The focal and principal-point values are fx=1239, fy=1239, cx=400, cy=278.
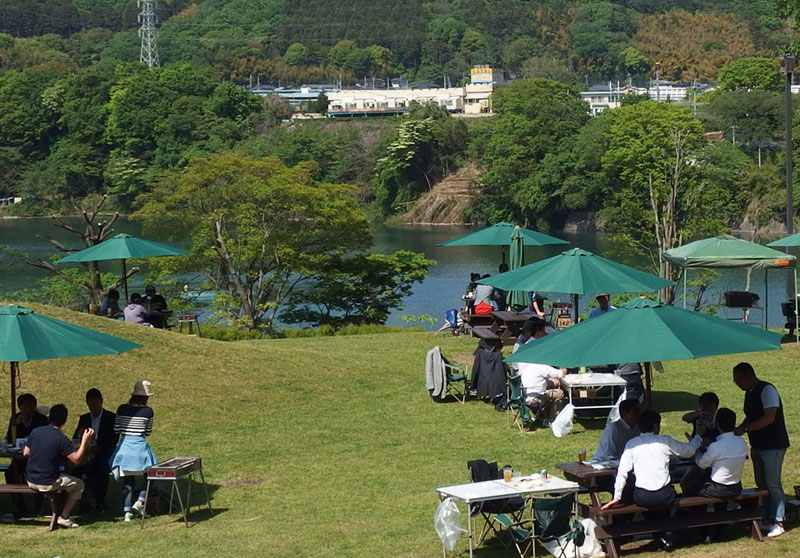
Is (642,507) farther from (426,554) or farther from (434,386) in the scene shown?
(434,386)

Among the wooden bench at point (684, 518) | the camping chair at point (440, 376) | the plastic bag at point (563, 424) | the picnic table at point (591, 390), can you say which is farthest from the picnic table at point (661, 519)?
the camping chair at point (440, 376)

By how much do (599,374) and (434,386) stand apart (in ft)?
7.51

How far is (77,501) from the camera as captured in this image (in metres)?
11.2

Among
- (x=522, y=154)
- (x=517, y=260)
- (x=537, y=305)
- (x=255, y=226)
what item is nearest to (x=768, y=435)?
(x=537, y=305)

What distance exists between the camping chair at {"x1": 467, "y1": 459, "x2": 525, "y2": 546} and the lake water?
2268cm

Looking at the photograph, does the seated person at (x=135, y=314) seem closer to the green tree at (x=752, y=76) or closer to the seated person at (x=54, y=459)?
the seated person at (x=54, y=459)

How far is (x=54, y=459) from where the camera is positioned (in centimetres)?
1082

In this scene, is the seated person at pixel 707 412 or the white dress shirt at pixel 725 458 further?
the seated person at pixel 707 412

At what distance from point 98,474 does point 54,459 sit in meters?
0.78

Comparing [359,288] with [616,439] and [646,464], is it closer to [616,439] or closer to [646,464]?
[616,439]

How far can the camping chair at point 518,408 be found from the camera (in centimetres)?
1407

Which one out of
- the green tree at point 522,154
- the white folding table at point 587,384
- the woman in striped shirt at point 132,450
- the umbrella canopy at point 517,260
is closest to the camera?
the woman in striped shirt at point 132,450

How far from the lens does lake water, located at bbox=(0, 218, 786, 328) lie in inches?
1697

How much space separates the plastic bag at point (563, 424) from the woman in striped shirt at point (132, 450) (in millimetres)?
4698
